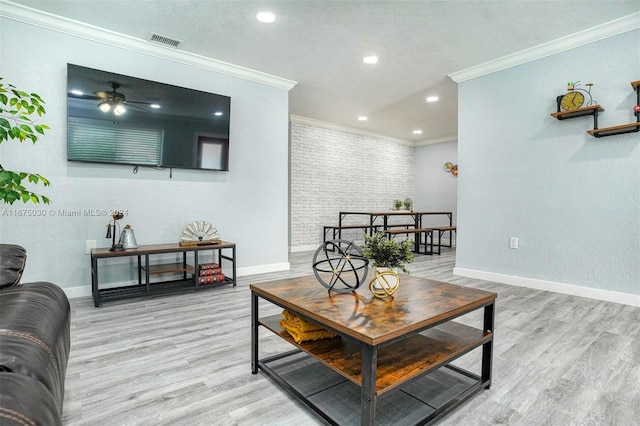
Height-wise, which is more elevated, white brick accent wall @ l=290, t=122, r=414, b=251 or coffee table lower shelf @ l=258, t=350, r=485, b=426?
white brick accent wall @ l=290, t=122, r=414, b=251

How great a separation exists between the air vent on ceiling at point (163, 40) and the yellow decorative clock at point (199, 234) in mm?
1819

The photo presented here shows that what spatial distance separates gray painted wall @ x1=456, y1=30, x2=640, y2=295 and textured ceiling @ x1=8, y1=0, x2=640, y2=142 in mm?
380

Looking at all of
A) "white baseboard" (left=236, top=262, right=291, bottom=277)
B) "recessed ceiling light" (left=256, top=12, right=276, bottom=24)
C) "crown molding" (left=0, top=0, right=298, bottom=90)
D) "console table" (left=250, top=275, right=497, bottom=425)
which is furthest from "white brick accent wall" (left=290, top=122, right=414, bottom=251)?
"console table" (left=250, top=275, right=497, bottom=425)

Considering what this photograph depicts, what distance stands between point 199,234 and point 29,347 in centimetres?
293

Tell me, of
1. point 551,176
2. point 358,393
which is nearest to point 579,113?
point 551,176

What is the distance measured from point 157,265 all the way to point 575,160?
4.29 meters

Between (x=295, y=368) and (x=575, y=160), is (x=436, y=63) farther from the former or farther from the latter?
(x=295, y=368)

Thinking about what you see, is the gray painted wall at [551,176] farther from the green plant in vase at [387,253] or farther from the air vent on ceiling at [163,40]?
the air vent on ceiling at [163,40]

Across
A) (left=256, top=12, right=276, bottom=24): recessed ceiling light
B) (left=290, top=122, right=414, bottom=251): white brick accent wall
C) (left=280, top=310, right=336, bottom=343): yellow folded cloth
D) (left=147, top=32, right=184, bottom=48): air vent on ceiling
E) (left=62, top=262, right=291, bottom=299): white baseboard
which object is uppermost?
(left=256, top=12, right=276, bottom=24): recessed ceiling light

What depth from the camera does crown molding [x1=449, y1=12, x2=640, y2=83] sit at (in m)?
3.04

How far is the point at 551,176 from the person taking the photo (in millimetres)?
3545

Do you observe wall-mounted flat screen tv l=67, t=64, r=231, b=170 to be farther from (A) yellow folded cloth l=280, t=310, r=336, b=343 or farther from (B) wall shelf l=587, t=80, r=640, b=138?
(B) wall shelf l=587, t=80, r=640, b=138

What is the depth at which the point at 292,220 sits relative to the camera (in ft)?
21.5

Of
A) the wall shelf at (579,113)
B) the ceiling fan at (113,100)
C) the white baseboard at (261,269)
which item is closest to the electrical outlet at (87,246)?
the ceiling fan at (113,100)
